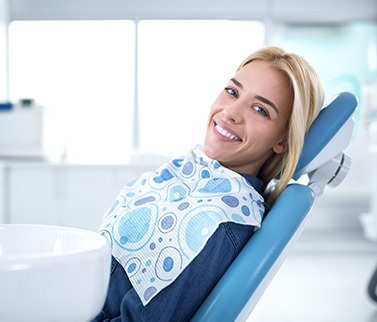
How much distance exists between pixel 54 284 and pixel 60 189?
9.80 feet

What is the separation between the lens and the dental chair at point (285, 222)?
1062 mm

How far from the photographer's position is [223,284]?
108 centimetres

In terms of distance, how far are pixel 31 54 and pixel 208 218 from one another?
3.79 m

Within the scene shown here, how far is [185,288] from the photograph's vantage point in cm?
109

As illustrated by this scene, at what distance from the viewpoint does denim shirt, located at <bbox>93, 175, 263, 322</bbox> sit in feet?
3.52

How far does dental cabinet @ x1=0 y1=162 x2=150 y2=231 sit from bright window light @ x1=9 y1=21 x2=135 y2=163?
36.5 inches

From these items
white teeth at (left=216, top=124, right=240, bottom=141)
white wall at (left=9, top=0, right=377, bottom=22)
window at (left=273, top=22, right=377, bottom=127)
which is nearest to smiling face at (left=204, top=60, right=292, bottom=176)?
white teeth at (left=216, top=124, right=240, bottom=141)

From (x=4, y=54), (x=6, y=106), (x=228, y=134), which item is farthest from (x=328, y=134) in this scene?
(x=4, y=54)

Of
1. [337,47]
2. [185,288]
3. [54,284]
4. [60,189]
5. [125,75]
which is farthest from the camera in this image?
[337,47]

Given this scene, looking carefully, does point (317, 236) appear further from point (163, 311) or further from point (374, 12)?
point (163, 311)

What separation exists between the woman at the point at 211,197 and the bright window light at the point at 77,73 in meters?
3.29

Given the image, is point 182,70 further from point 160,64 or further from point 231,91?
point 231,91

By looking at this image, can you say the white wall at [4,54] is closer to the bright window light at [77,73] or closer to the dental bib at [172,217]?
the bright window light at [77,73]

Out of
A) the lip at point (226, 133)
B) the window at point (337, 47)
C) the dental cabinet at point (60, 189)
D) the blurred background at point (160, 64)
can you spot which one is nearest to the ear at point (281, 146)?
the lip at point (226, 133)
